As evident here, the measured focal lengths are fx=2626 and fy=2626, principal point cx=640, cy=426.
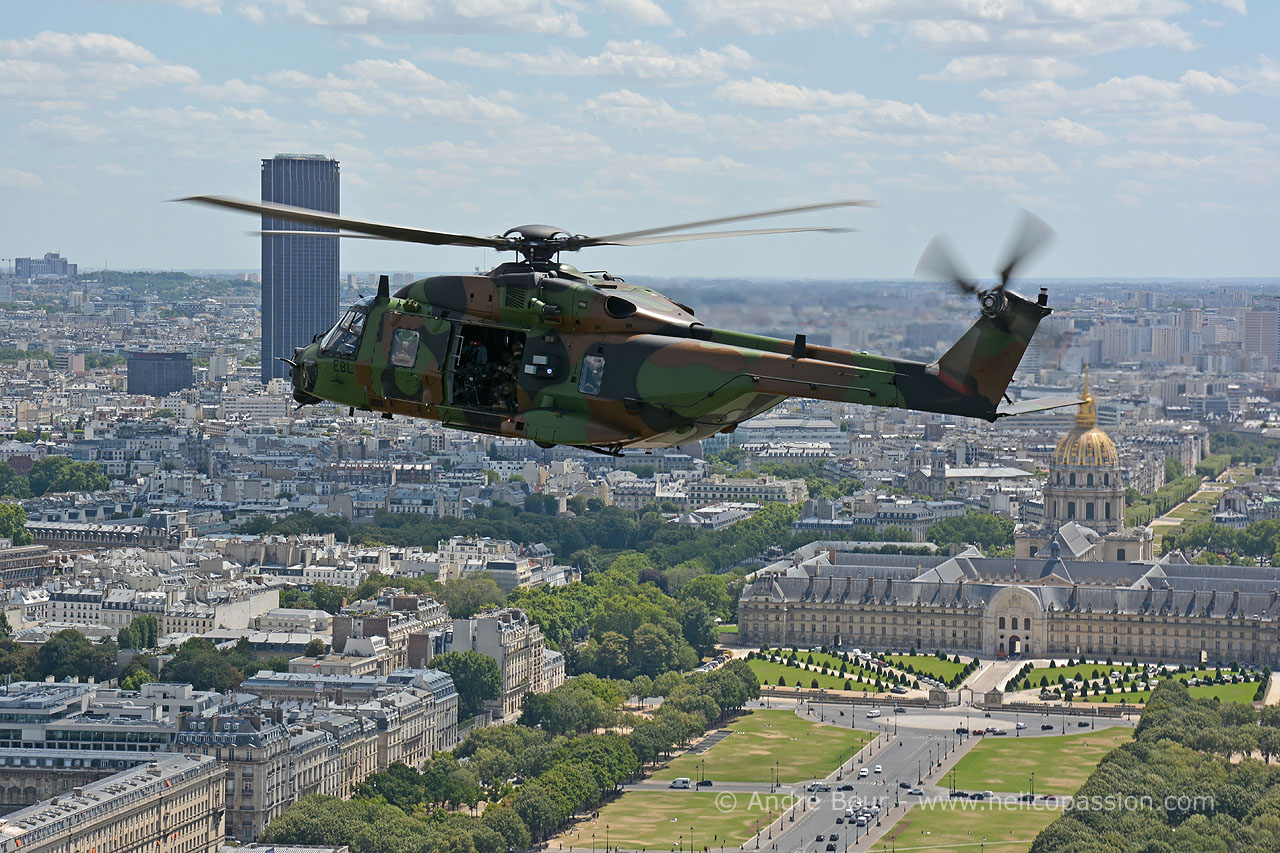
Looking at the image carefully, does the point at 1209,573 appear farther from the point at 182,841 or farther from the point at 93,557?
the point at 182,841

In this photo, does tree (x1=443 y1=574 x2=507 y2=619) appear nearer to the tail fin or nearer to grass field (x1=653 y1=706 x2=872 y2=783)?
grass field (x1=653 y1=706 x2=872 y2=783)

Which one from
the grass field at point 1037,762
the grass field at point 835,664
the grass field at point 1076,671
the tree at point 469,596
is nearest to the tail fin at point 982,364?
the grass field at point 1037,762

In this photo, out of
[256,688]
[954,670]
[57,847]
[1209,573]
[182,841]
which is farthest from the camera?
[1209,573]

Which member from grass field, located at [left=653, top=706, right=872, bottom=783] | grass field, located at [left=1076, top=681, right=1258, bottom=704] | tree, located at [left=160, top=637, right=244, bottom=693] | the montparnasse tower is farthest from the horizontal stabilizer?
the montparnasse tower

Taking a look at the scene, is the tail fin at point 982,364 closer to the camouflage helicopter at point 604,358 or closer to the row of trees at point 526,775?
the camouflage helicopter at point 604,358

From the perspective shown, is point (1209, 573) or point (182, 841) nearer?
point (182, 841)

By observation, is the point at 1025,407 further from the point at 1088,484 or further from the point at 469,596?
the point at 1088,484

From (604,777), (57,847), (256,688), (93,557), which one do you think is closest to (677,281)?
(57,847)
